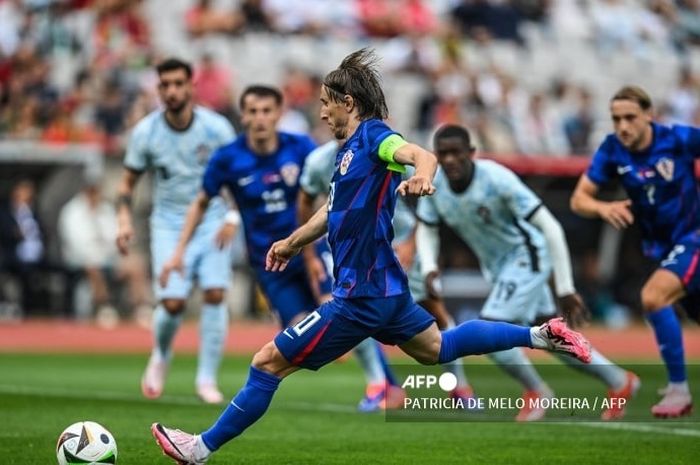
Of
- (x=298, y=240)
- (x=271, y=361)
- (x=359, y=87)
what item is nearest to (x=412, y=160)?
(x=359, y=87)

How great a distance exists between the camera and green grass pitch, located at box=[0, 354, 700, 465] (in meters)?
9.01

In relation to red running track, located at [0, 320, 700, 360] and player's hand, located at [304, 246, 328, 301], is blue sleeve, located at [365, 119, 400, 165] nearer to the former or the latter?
player's hand, located at [304, 246, 328, 301]

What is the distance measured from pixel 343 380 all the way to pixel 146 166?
12.9 ft

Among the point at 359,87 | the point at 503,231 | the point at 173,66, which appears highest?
the point at 173,66

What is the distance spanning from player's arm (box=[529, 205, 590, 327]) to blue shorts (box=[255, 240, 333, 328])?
2.03 metres

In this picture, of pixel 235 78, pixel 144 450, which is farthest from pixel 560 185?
pixel 144 450

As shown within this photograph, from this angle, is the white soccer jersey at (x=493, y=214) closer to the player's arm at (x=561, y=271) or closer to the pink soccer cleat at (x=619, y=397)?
the player's arm at (x=561, y=271)

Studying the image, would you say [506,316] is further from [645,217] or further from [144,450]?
[144,450]

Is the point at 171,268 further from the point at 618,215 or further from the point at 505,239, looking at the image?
the point at 618,215

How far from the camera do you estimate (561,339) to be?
334 inches

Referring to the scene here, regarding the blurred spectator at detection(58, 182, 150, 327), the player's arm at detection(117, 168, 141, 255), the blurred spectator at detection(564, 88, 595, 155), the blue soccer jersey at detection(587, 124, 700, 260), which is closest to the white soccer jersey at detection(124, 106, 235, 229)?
the player's arm at detection(117, 168, 141, 255)

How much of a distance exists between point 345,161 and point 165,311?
5195 millimetres

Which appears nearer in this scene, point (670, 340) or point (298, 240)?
point (298, 240)

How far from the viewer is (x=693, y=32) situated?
2975 centimetres
